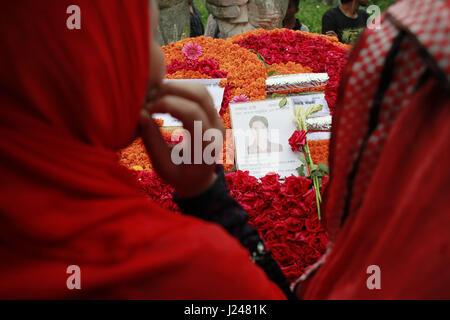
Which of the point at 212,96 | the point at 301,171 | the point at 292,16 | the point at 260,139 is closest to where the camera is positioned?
the point at 301,171

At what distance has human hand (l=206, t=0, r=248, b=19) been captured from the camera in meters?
3.78

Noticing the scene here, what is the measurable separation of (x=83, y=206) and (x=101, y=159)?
0.07 m

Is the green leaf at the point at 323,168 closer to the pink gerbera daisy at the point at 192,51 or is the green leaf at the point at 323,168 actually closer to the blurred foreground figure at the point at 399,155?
the blurred foreground figure at the point at 399,155

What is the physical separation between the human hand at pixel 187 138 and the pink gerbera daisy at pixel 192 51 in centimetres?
Result: 123

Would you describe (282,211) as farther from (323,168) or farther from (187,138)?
(187,138)

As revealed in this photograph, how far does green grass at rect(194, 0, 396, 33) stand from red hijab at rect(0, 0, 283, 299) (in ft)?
23.2

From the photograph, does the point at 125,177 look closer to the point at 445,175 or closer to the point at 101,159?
the point at 101,159

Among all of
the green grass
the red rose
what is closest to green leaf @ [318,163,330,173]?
the red rose

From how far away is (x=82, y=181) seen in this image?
46 cm

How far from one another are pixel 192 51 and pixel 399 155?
61.8 inches

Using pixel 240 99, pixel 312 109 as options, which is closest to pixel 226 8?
pixel 240 99

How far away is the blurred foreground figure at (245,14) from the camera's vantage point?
3.80 metres

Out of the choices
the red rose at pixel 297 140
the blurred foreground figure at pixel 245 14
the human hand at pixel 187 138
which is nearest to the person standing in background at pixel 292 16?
the blurred foreground figure at pixel 245 14

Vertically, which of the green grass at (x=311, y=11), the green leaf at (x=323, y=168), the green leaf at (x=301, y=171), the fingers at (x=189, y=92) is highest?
the fingers at (x=189, y=92)
